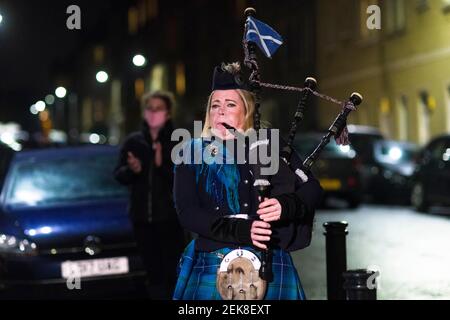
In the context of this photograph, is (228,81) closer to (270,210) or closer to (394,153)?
(270,210)

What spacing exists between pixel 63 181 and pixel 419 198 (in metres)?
11.3

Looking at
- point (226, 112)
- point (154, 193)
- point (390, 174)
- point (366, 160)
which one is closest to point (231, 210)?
point (226, 112)

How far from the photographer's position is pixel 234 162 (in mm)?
4629

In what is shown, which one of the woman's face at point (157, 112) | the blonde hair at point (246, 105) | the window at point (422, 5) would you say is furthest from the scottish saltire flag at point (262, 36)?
the window at point (422, 5)

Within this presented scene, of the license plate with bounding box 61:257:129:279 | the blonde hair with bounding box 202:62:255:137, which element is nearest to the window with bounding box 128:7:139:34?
the license plate with bounding box 61:257:129:279

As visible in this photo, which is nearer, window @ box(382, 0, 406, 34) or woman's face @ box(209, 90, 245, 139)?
woman's face @ box(209, 90, 245, 139)

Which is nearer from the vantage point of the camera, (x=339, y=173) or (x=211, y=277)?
(x=211, y=277)

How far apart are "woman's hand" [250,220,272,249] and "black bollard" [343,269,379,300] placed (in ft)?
3.56

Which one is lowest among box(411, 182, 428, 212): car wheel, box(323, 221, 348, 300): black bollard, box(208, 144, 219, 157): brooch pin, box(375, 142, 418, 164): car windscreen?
box(411, 182, 428, 212): car wheel

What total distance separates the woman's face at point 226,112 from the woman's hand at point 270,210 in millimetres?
393

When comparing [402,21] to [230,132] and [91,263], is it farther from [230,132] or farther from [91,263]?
[230,132]

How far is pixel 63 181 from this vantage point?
10148mm

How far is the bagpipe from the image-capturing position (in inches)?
178

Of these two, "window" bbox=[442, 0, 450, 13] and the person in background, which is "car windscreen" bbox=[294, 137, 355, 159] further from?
the person in background
